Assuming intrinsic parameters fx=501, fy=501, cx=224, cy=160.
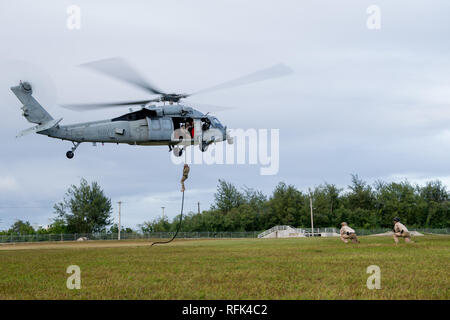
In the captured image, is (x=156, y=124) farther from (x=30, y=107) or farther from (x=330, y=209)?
(x=330, y=209)

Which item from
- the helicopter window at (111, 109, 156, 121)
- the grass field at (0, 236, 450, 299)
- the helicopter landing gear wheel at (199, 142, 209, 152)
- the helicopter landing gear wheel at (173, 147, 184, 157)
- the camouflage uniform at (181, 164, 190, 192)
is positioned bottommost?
the grass field at (0, 236, 450, 299)

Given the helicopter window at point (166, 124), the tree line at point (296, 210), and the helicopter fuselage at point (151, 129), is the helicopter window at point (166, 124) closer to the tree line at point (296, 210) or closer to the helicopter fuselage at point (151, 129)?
the helicopter fuselage at point (151, 129)

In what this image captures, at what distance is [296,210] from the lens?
9519 centimetres

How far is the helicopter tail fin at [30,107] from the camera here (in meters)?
A: 23.9

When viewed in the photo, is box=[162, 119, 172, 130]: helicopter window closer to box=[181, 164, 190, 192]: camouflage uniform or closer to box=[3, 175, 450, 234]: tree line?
box=[181, 164, 190, 192]: camouflage uniform

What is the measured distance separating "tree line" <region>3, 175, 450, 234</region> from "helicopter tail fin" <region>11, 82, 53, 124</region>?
6400 cm

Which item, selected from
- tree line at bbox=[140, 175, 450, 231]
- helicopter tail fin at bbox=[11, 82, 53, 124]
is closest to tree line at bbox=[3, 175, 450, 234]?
tree line at bbox=[140, 175, 450, 231]

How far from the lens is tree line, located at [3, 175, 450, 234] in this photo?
91.6 m

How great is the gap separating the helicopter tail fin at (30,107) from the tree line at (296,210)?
6400 centimetres

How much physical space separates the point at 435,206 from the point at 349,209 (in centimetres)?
1693

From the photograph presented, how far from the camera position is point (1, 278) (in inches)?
464

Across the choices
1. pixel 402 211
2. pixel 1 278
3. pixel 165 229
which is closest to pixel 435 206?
pixel 402 211

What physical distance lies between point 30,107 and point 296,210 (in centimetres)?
7574

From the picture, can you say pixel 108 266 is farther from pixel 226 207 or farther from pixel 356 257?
pixel 226 207
